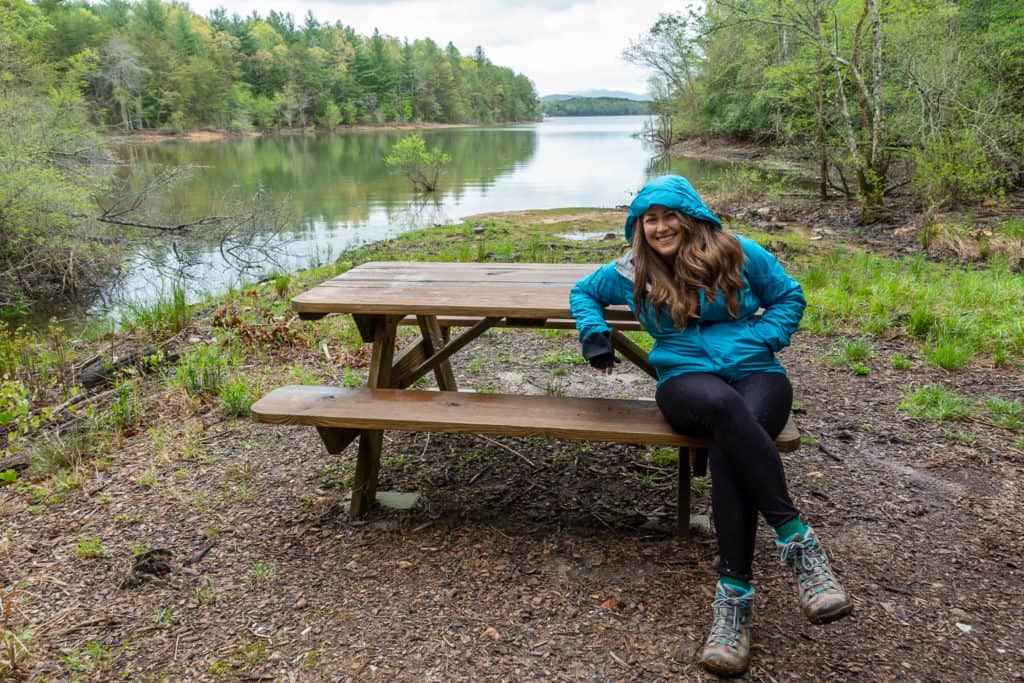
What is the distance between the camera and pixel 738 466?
7.25 ft

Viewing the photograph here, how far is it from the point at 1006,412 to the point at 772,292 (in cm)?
206

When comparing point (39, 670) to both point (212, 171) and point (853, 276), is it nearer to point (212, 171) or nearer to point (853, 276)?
point (853, 276)

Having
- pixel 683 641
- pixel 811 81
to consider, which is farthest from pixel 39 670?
pixel 811 81

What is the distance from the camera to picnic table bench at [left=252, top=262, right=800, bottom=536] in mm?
2551

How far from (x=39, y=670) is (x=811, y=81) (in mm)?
15739

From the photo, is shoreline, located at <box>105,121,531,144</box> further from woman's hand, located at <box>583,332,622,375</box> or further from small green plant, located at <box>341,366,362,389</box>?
woman's hand, located at <box>583,332,622,375</box>

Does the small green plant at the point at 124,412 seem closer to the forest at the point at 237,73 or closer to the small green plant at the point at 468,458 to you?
the small green plant at the point at 468,458

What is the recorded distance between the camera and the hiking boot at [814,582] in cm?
204

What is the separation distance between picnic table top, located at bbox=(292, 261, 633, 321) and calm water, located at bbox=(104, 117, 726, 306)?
6815mm

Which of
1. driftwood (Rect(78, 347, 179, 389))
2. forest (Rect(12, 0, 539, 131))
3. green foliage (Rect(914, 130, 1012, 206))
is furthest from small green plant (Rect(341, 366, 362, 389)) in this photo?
forest (Rect(12, 0, 539, 131))

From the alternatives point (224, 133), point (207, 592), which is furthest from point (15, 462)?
point (224, 133)

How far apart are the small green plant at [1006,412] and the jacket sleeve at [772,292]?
185cm

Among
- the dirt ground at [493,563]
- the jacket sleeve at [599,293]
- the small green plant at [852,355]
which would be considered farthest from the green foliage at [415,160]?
the jacket sleeve at [599,293]

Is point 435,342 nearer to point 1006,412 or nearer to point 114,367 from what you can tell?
point 1006,412
